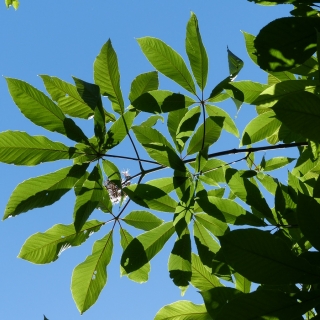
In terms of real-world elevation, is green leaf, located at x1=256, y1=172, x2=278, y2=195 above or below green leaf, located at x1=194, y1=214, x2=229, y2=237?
above

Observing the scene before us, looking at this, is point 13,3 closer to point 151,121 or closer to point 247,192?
point 151,121

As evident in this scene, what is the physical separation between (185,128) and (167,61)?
27 cm

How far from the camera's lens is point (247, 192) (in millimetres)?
1696

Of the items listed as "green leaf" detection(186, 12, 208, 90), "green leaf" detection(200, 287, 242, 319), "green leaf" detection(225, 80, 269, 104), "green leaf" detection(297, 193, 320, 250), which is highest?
"green leaf" detection(186, 12, 208, 90)

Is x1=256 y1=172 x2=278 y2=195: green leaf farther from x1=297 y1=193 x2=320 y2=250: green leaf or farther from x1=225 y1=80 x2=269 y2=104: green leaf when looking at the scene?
x1=297 y1=193 x2=320 y2=250: green leaf

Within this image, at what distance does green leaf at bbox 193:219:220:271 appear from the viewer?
184cm

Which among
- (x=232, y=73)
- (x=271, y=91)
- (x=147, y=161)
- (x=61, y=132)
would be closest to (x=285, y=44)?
(x=271, y=91)

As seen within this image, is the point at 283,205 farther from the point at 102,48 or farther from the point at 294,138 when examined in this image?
the point at 102,48

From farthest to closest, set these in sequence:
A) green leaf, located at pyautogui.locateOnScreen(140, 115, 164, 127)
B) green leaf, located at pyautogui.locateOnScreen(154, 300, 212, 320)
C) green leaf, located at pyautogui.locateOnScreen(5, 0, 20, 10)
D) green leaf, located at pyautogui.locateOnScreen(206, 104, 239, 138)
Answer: green leaf, located at pyautogui.locateOnScreen(5, 0, 20, 10) < green leaf, located at pyautogui.locateOnScreen(140, 115, 164, 127) < green leaf, located at pyautogui.locateOnScreen(206, 104, 239, 138) < green leaf, located at pyautogui.locateOnScreen(154, 300, 212, 320)

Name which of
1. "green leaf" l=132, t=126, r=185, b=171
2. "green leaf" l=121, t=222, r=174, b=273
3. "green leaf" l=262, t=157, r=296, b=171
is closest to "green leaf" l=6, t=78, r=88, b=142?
"green leaf" l=132, t=126, r=185, b=171

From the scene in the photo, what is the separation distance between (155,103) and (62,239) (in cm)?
65

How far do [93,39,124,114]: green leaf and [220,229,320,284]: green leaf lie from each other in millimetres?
943

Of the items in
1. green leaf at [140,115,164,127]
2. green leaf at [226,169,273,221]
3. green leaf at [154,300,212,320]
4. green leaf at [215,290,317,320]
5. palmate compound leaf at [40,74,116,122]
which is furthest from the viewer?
green leaf at [140,115,164,127]

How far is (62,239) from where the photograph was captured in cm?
185
